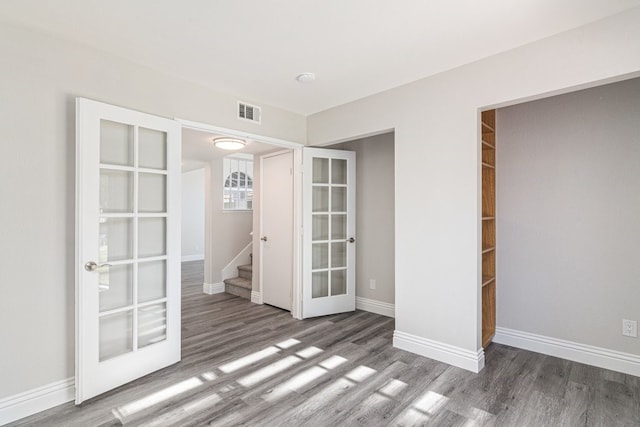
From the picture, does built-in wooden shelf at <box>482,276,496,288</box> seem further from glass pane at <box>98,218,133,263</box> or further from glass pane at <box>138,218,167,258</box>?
glass pane at <box>98,218,133,263</box>

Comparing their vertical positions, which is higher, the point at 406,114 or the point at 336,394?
the point at 406,114

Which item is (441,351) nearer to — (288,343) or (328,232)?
(288,343)

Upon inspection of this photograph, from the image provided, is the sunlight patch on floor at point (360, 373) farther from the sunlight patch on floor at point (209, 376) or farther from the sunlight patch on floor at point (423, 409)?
the sunlight patch on floor at point (209, 376)

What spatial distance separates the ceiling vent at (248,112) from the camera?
10.9 ft

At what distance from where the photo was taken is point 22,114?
206 cm

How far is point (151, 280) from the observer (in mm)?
2613

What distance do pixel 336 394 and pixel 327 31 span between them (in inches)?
101

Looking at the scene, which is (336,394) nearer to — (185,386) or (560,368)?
(185,386)

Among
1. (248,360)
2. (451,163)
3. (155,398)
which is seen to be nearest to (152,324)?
(155,398)

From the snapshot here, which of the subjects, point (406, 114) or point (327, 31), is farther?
point (406, 114)

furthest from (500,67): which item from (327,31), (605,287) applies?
(605,287)

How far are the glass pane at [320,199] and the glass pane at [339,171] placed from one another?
0.19 metres

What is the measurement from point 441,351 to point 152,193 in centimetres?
284

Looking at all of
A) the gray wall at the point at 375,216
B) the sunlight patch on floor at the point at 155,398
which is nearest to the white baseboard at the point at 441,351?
the gray wall at the point at 375,216
